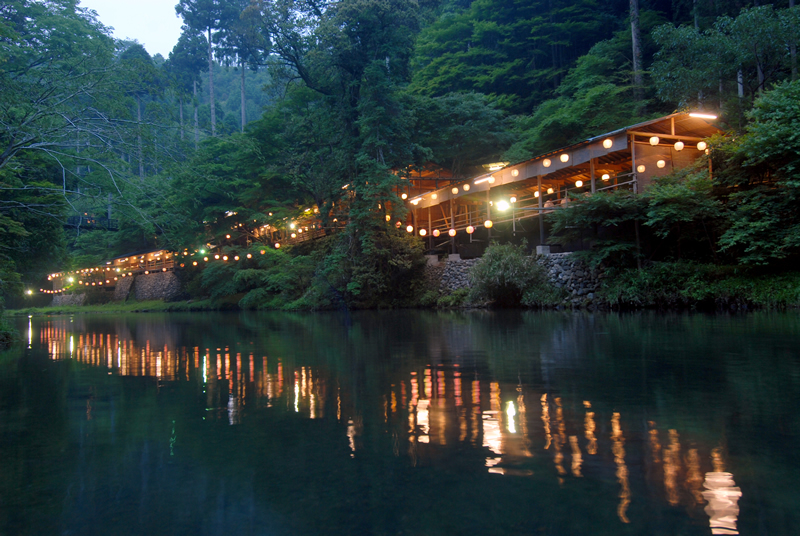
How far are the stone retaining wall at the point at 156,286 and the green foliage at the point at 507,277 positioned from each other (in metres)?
29.5

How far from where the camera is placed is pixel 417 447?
3.21 m

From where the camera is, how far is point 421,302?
970 inches

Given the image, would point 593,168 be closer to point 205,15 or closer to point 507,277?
point 507,277

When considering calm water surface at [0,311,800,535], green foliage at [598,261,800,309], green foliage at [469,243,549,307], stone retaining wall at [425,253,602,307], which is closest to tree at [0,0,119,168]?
calm water surface at [0,311,800,535]

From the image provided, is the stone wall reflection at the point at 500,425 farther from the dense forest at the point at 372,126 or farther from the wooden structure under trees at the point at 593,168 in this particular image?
the wooden structure under trees at the point at 593,168

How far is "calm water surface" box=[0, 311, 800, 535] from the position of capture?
2.30 m

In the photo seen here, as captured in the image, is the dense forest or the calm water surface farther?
the dense forest

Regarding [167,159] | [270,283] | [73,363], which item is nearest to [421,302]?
[270,283]

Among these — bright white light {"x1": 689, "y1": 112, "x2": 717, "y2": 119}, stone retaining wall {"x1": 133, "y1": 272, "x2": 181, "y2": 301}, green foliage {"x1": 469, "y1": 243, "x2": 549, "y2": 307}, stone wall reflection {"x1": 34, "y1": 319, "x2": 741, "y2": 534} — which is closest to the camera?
stone wall reflection {"x1": 34, "y1": 319, "x2": 741, "y2": 534}

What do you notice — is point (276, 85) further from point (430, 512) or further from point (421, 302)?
point (430, 512)

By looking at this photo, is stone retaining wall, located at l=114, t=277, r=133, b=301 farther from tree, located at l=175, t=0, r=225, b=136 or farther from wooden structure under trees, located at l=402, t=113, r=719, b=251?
wooden structure under trees, located at l=402, t=113, r=719, b=251

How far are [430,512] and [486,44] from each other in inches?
1486

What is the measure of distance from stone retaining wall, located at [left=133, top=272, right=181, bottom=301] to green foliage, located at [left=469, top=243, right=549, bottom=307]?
29.5 m

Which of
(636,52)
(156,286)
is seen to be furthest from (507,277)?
(156,286)
